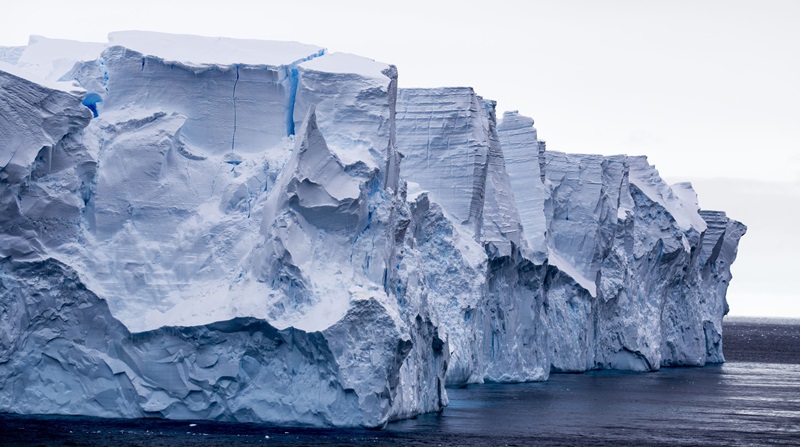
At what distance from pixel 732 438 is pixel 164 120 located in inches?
424

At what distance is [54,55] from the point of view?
24266 millimetres

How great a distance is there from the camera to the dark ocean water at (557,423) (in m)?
19.4

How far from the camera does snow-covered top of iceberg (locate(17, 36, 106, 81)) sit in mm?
23484

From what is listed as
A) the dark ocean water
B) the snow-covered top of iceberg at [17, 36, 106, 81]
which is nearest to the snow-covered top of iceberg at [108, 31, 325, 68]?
the snow-covered top of iceberg at [17, 36, 106, 81]

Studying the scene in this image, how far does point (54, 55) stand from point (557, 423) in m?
10.9

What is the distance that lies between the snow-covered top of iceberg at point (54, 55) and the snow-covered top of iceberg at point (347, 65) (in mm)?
3727

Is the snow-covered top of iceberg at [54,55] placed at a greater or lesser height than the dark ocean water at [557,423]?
greater

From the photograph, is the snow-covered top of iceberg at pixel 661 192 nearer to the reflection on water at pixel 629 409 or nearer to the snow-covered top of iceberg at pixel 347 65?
the reflection on water at pixel 629 409

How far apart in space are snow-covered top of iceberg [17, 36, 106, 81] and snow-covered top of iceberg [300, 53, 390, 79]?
12.2 feet

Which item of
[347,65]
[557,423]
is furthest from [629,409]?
[347,65]

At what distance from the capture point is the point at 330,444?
19.0m

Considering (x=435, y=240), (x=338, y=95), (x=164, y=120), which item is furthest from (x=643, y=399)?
(x=164, y=120)

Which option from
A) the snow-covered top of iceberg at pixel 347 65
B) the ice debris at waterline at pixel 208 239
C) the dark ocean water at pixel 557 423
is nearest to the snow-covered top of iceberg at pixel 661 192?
the dark ocean water at pixel 557 423

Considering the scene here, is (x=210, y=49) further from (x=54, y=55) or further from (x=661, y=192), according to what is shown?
(x=661, y=192)
